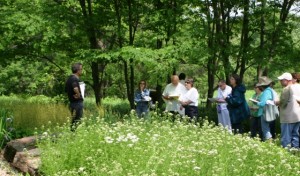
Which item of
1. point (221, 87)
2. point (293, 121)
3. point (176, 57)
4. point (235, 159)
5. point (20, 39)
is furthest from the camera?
point (20, 39)

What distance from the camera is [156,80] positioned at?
43.8 feet

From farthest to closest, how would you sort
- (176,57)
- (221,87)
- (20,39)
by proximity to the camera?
(20,39) → (176,57) → (221,87)

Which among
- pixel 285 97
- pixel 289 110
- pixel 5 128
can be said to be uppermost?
pixel 285 97

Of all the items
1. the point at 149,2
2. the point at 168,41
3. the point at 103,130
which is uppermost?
the point at 149,2

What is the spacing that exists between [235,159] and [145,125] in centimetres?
249

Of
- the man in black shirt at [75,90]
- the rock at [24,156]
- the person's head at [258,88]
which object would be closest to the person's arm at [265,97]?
the person's head at [258,88]

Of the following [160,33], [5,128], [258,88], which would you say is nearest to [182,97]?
[258,88]

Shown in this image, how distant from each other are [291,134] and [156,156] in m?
4.99

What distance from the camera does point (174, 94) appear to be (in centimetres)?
1088

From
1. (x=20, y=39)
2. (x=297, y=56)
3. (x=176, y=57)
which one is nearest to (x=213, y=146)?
(x=176, y=57)

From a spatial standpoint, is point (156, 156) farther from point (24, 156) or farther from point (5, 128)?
point (5, 128)

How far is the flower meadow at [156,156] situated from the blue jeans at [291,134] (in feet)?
8.99

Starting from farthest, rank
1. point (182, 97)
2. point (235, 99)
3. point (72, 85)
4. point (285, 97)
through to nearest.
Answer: point (182, 97), point (235, 99), point (72, 85), point (285, 97)

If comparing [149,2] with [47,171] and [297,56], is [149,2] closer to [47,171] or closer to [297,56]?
[297,56]
